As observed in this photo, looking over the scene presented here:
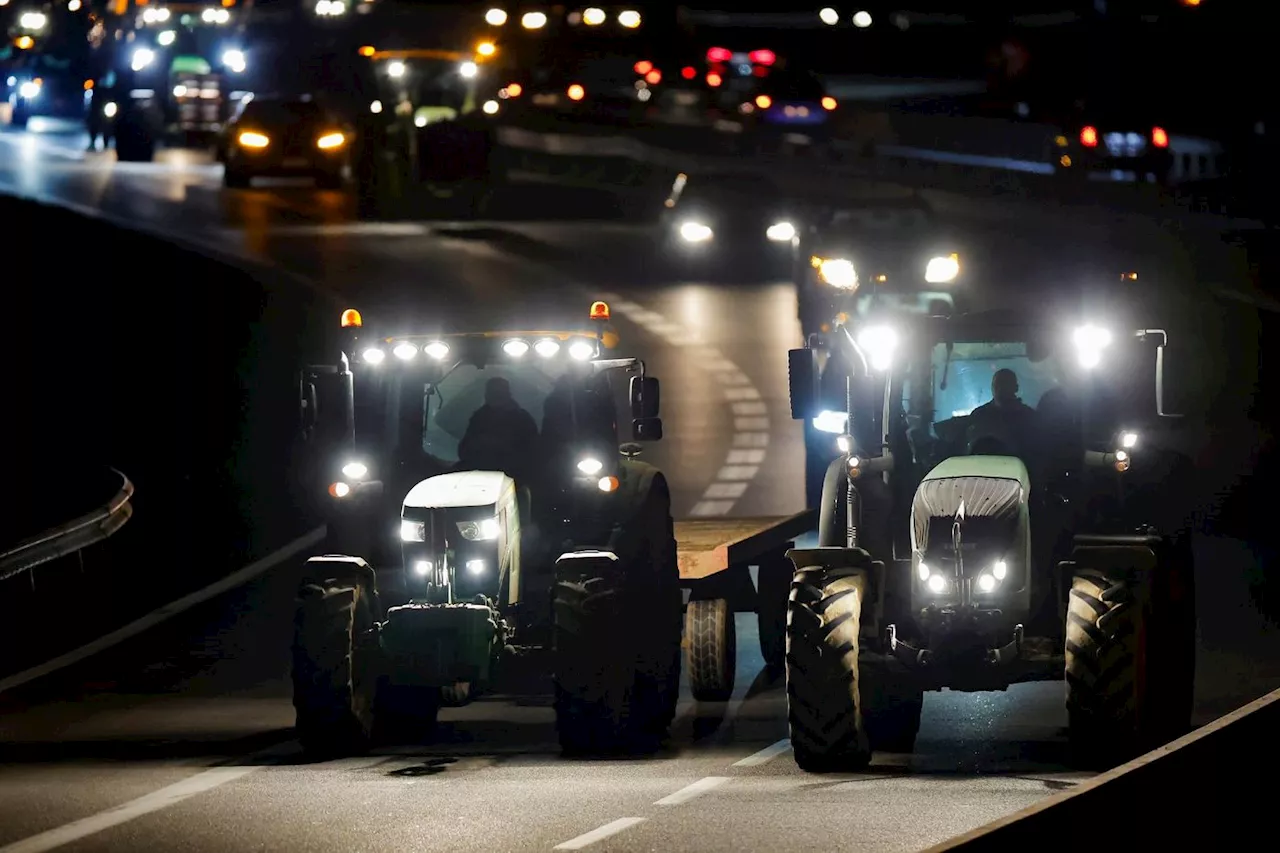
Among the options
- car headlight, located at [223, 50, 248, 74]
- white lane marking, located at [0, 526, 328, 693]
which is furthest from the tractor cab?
car headlight, located at [223, 50, 248, 74]

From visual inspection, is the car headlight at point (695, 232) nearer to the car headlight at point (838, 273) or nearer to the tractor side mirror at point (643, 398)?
the car headlight at point (838, 273)

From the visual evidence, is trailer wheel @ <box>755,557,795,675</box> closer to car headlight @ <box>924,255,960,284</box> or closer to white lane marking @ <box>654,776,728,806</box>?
white lane marking @ <box>654,776,728,806</box>

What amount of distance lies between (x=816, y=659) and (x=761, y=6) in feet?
305

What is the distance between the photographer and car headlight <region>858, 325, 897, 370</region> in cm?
1469

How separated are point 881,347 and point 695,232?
77.5 ft

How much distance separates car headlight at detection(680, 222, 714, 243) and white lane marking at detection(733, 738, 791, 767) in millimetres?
23049

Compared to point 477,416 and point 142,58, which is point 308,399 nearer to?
point 477,416

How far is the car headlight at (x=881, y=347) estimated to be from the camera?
578 inches

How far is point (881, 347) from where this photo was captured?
14.7 m

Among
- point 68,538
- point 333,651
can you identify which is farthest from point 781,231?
point 333,651

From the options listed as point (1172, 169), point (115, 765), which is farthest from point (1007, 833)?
point (1172, 169)

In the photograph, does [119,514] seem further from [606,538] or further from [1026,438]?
[1026,438]

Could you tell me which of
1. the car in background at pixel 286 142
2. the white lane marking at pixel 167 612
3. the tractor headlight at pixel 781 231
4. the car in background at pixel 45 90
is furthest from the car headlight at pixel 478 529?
the car in background at pixel 45 90

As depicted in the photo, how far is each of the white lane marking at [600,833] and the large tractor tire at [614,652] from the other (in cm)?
204
